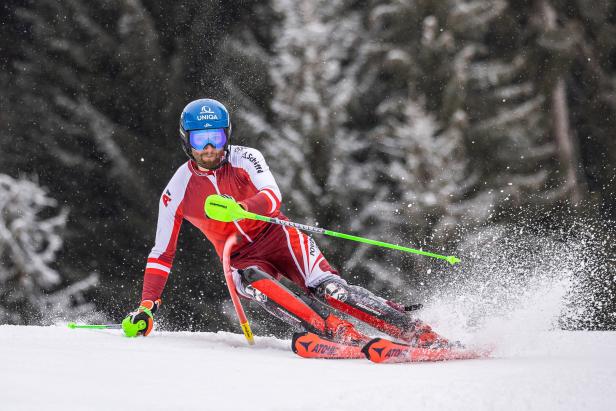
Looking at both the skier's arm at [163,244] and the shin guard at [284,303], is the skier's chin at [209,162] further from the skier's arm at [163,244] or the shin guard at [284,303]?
the shin guard at [284,303]

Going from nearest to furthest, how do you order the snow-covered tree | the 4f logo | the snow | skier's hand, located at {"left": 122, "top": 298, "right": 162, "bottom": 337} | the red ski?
the snow, the red ski, skier's hand, located at {"left": 122, "top": 298, "right": 162, "bottom": 337}, the 4f logo, the snow-covered tree

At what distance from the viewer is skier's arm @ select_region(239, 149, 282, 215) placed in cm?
578

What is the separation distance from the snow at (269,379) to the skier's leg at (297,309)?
0.31 m

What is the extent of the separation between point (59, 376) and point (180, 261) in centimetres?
1721

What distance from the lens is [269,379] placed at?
423 cm

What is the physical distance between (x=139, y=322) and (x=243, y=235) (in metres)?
0.90

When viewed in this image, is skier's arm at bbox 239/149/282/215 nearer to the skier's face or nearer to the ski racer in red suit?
the ski racer in red suit

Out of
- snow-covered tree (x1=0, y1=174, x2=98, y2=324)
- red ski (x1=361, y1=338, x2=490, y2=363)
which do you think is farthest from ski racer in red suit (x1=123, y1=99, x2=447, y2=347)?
snow-covered tree (x1=0, y1=174, x2=98, y2=324)

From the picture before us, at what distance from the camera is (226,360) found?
486cm

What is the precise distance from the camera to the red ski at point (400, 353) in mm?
5008

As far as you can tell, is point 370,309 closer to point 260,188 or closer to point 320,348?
point 320,348

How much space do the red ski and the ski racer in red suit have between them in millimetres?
480

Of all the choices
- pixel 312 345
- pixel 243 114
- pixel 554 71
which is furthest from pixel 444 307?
pixel 554 71

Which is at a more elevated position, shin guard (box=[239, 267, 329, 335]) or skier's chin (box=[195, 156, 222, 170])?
skier's chin (box=[195, 156, 222, 170])
